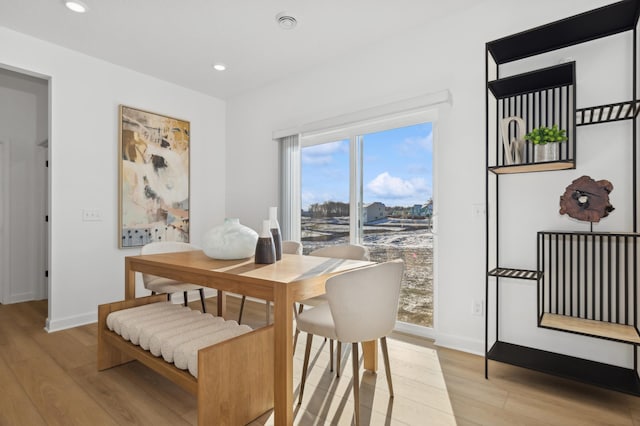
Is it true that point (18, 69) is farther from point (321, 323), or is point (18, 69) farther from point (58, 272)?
point (321, 323)

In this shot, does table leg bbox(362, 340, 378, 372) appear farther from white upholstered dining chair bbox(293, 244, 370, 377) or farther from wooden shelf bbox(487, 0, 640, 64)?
wooden shelf bbox(487, 0, 640, 64)

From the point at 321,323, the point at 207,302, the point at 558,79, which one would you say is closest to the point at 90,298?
the point at 207,302

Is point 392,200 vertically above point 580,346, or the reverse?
point 392,200

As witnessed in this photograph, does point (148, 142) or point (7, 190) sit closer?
point (148, 142)

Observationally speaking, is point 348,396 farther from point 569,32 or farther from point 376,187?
point 569,32

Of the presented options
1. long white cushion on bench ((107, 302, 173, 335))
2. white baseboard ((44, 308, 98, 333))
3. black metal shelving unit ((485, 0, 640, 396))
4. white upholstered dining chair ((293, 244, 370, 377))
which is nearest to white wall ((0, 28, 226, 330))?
white baseboard ((44, 308, 98, 333))

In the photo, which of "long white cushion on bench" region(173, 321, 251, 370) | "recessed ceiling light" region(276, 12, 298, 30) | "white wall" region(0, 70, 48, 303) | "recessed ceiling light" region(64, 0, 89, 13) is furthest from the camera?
"white wall" region(0, 70, 48, 303)

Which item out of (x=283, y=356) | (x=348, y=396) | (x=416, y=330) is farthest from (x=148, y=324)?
(x=416, y=330)

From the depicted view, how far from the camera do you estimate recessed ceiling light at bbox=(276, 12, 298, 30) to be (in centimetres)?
258

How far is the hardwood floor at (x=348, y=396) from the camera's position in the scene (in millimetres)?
1671

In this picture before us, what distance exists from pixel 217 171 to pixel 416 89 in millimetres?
2765

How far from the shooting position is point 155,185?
12.3 feet

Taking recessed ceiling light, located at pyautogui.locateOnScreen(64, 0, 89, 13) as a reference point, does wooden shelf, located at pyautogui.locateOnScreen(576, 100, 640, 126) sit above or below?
below

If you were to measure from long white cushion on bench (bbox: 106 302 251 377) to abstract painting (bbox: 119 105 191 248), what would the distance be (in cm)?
163
